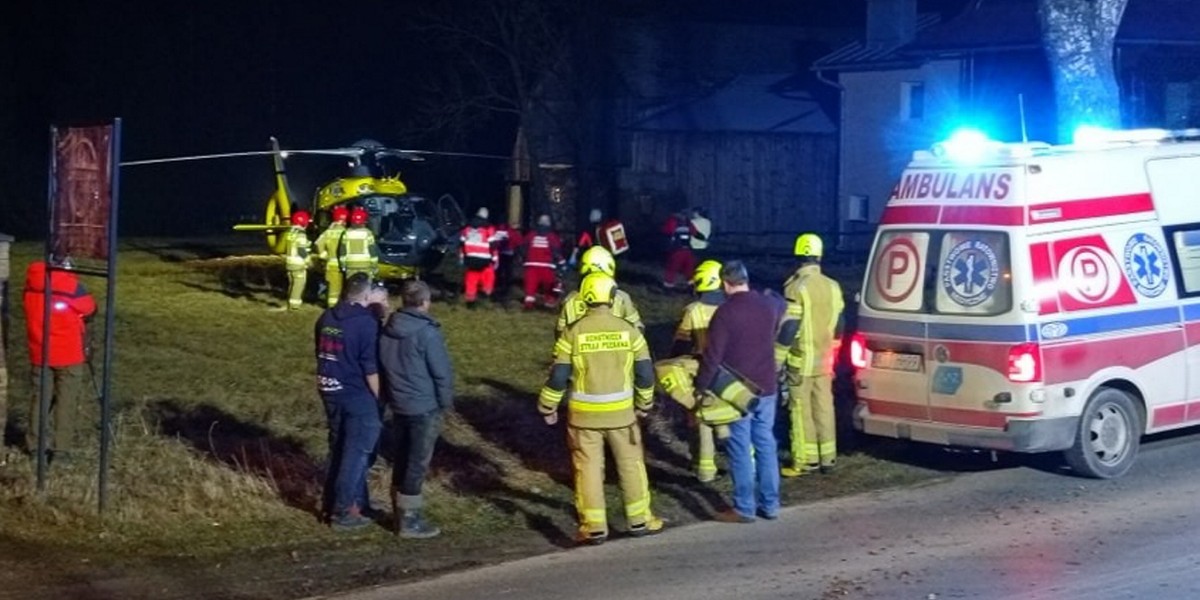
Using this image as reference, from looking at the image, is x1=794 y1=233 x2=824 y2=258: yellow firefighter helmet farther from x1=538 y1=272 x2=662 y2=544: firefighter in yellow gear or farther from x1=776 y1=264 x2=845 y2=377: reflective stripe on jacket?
x1=538 y1=272 x2=662 y2=544: firefighter in yellow gear

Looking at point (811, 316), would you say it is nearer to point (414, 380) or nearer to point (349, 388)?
point (414, 380)

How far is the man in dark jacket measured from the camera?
11.0 m

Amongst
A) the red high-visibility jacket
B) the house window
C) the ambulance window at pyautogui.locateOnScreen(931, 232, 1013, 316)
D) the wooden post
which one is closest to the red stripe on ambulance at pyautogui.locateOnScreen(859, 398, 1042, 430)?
the ambulance window at pyautogui.locateOnScreen(931, 232, 1013, 316)

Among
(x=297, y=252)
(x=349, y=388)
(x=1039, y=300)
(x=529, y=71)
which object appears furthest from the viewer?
(x=529, y=71)

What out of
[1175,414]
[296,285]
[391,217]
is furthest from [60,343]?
→ [391,217]

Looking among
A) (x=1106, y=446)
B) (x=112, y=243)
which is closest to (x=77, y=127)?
(x=112, y=243)

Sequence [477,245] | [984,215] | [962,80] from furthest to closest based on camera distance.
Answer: [962,80] → [477,245] → [984,215]

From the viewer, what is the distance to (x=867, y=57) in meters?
38.2

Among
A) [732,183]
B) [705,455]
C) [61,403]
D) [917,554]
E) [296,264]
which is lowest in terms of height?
[917,554]

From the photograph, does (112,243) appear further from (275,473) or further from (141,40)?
(141,40)

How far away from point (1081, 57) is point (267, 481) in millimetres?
9613

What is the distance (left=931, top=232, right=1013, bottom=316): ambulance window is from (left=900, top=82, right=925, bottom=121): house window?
25236 millimetres

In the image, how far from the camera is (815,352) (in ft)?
43.3

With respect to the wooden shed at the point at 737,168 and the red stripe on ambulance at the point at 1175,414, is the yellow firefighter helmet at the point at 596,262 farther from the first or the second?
the wooden shed at the point at 737,168
